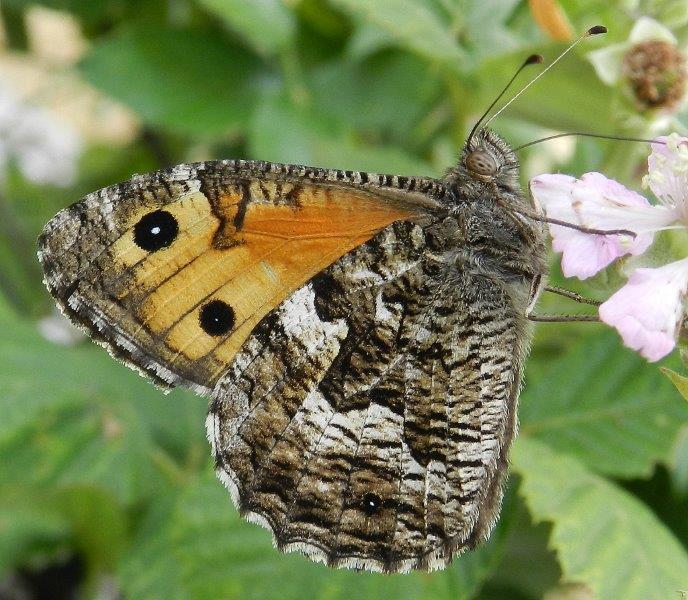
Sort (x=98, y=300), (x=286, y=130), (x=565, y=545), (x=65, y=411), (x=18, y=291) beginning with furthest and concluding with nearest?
(x=18, y=291) → (x=65, y=411) → (x=286, y=130) → (x=565, y=545) → (x=98, y=300)

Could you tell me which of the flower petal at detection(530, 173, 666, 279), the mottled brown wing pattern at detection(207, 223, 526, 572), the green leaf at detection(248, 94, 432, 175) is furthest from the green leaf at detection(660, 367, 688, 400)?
the green leaf at detection(248, 94, 432, 175)

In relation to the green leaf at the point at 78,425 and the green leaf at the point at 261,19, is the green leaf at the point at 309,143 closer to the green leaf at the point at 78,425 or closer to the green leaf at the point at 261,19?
the green leaf at the point at 261,19

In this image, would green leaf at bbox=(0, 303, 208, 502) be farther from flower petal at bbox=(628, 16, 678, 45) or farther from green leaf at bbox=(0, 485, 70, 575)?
flower petal at bbox=(628, 16, 678, 45)

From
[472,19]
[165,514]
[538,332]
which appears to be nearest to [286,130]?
[472,19]

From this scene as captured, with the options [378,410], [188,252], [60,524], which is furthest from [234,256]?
[60,524]

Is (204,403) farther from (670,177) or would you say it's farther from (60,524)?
(670,177)

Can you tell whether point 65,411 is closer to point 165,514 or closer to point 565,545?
point 165,514
